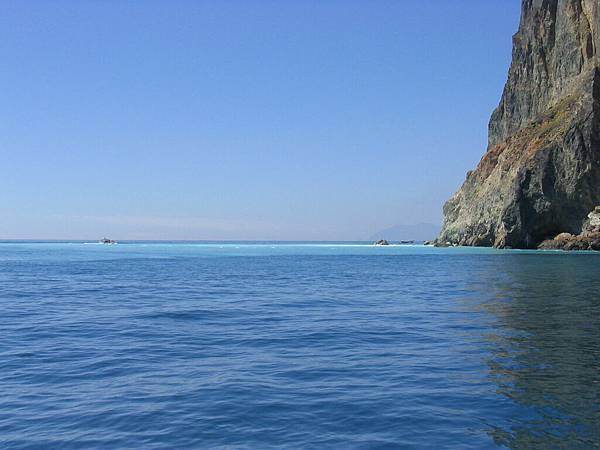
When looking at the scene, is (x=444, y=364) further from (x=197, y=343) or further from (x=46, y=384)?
(x=46, y=384)

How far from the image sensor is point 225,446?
986cm

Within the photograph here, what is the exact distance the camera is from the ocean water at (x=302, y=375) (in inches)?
413

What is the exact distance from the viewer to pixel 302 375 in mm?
14641

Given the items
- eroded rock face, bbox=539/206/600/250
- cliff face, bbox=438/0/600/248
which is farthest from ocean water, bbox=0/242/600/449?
cliff face, bbox=438/0/600/248

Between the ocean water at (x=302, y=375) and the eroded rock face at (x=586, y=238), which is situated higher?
the eroded rock face at (x=586, y=238)

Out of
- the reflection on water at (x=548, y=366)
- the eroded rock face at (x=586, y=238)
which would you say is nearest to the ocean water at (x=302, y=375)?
the reflection on water at (x=548, y=366)

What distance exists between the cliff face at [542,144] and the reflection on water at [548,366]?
75673 mm

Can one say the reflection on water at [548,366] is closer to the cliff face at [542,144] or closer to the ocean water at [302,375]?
the ocean water at [302,375]

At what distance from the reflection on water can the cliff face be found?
248 feet

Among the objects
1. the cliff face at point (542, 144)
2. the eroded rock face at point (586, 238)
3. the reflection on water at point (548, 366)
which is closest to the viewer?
the reflection on water at point (548, 366)

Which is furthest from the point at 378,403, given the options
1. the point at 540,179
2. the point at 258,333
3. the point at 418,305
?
the point at 540,179

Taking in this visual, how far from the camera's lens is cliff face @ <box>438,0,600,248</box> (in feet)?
336

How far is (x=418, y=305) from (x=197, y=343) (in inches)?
564

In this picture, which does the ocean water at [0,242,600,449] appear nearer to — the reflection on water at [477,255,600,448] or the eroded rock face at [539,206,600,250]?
the reflection on water at [477,255,600,448]
